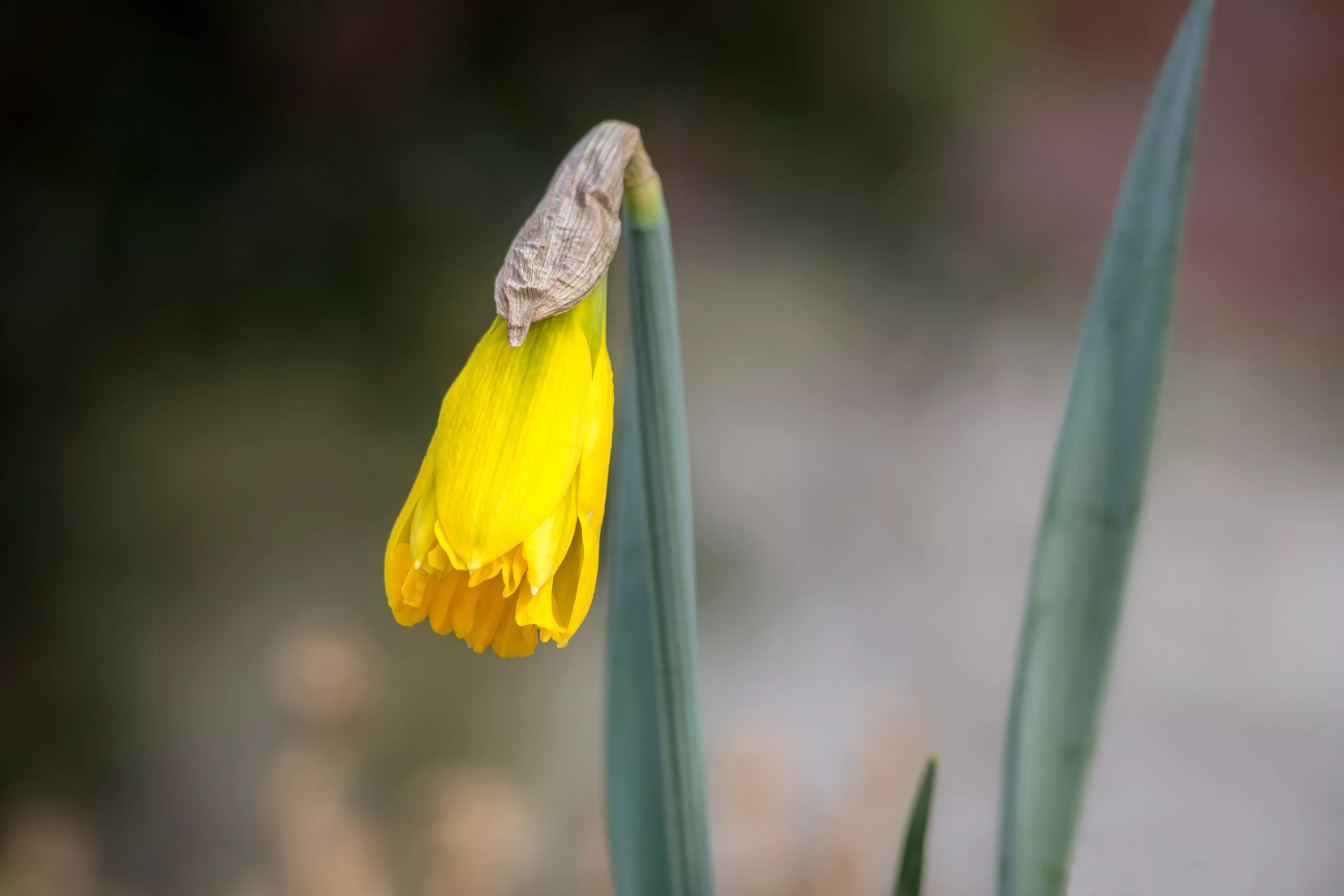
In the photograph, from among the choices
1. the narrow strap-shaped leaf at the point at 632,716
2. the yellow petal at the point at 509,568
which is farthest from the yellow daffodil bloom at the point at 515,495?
the narrow strap-shaped leaf at the point at 632,716

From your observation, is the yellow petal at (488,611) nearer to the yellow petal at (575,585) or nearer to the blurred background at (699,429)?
the yellow petal at (575,585)

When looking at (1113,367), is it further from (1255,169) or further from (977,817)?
(977,817)

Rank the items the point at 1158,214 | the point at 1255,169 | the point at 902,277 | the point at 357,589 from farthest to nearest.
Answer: the point at 357,589, the point at 902,277, the point at 1255,169, the point at 1158,214

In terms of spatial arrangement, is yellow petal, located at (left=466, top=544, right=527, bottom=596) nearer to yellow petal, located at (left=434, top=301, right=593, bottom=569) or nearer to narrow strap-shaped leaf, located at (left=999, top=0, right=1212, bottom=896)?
yellow petal, located at (left=434, top=301, right=593, bottom=569)

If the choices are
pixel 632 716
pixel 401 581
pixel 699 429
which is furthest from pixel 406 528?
pixel 699 429

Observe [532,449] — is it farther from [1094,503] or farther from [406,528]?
[1094,503]

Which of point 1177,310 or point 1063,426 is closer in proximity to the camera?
point 1063,426

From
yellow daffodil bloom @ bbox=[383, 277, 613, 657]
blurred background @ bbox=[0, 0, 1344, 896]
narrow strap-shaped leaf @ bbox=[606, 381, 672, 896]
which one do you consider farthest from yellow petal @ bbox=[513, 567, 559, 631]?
blurred background @ bbox=[0, 0, 1344, 896]

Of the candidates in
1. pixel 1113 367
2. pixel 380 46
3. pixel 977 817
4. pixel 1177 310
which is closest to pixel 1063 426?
pixel 1113 367
